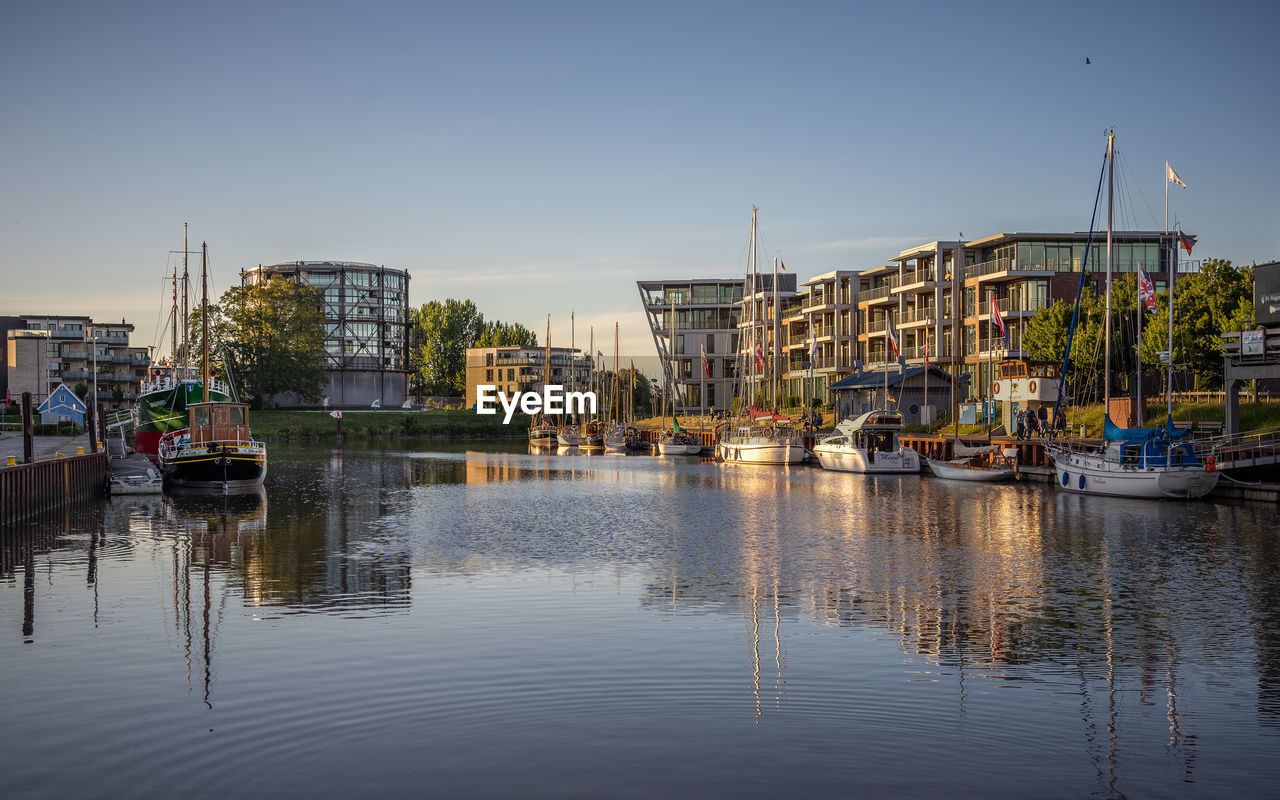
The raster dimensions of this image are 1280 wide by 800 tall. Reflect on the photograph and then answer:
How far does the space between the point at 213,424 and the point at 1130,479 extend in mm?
43672

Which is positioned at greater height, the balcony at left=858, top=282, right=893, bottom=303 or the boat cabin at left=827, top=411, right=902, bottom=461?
the balcony at left=858, top=282, right=893, bottom=303

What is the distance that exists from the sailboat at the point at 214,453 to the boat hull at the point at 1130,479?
1572 inches

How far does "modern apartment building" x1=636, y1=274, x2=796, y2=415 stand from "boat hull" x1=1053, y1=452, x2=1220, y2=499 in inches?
4059

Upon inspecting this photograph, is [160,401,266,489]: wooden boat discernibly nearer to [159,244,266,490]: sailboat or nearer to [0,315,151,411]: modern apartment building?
[159,244,266,490]: sailboat

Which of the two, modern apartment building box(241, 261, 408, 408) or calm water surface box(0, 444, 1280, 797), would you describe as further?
modern apartment building box(241, 261, 408, 408)

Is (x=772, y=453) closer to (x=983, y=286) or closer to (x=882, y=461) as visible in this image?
(x=882, y=461)

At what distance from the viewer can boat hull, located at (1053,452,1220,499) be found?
49.3 m

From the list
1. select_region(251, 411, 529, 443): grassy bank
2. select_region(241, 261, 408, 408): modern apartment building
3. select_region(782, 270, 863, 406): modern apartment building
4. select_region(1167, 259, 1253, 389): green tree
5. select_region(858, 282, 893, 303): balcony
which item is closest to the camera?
select_region(1167, 259, 1253, 389): green tree

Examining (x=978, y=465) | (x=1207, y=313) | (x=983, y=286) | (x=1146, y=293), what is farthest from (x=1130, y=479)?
(x=983, y=286)

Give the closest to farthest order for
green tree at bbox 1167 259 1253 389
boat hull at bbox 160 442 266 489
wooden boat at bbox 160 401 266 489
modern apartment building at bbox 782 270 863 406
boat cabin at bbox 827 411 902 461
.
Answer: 1. boat hull at bbox 160 442 266 489
2. wooden boat at bbox 160 401 266 489
3. green tree at bbox 1167 259 1253 389
4. boat cabin at bbox 827 411 902 461
5. modern apartment building at bbox 782 270 863 406

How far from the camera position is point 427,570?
2928 centimetres

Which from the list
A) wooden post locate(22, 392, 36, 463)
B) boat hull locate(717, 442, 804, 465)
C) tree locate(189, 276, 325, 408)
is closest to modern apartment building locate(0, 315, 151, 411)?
tree locate(189, 276, 325, 408)

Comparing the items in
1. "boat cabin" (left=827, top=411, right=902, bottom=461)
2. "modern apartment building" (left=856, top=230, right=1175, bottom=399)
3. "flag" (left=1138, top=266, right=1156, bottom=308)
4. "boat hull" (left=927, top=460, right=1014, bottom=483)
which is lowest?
"boat hull" (left=927, top=460, right=1014, bottom=483)

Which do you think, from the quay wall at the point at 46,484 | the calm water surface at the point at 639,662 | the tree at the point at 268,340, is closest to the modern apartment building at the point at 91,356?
the tree at the point at 268,340
